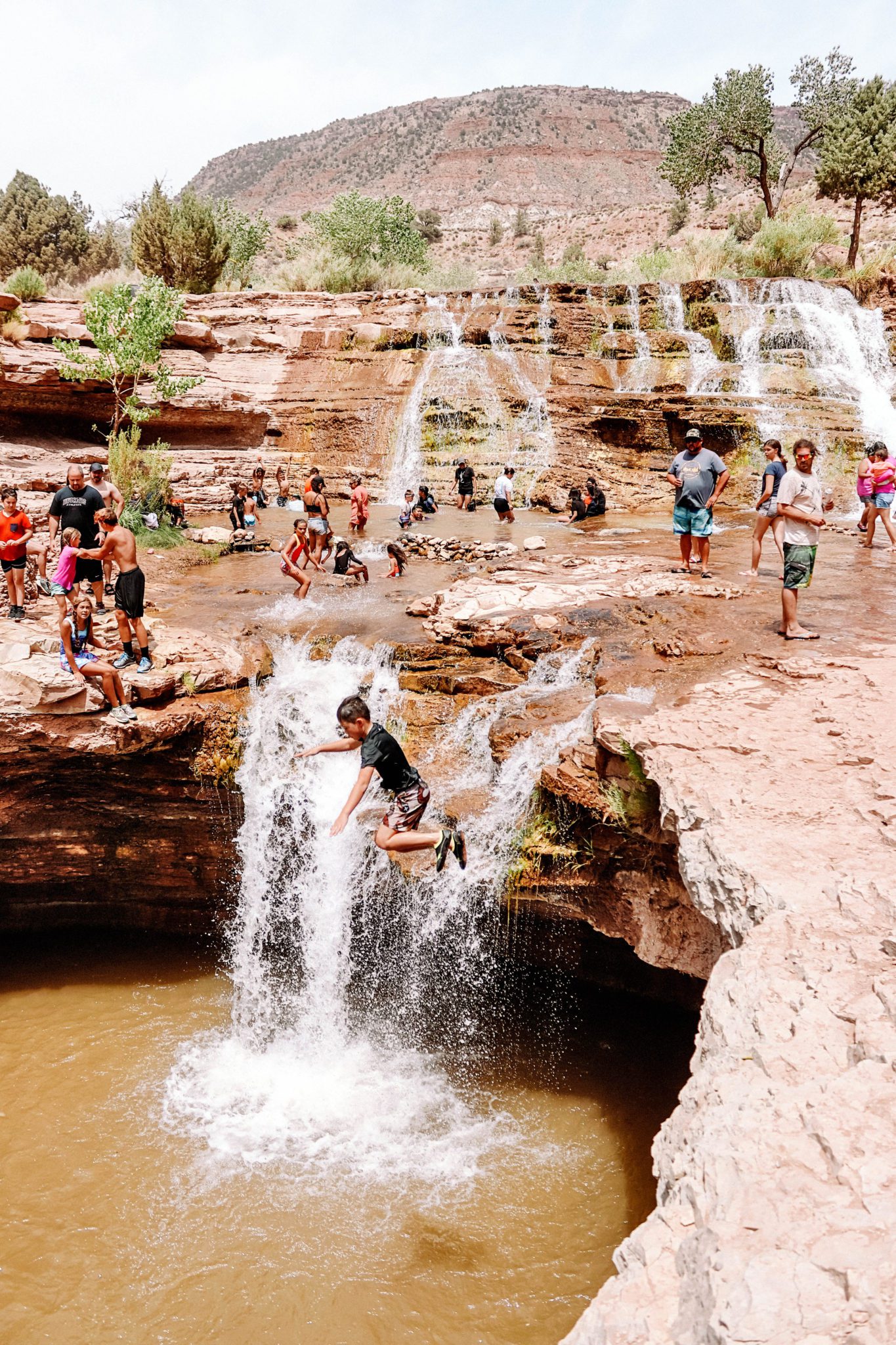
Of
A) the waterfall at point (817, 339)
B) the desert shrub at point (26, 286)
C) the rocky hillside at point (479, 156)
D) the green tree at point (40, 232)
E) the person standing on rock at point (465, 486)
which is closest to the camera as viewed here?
the person standing on rock at point (465, 486)

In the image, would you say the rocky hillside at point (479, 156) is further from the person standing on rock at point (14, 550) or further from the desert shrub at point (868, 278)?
the person standing on rock at point (14, 550)

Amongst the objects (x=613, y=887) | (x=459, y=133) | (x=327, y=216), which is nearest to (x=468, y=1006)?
(x=613, y=887)

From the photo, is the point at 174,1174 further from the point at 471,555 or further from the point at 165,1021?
the point at 471,555

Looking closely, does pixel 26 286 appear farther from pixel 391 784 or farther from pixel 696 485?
pixel 391 784

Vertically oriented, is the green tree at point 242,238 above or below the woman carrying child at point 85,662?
above

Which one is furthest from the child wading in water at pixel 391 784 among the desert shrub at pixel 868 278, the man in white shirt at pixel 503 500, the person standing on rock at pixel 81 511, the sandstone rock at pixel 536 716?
the desert shrub at pixel 868 278

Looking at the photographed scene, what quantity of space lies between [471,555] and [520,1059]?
299 inches

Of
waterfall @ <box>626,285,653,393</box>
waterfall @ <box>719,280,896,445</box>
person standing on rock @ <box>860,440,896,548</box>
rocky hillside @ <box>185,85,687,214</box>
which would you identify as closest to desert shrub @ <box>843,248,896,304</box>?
waterfall @ <box>719,280,896,445</box>

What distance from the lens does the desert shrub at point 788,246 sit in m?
22.7

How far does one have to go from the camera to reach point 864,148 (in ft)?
86.7

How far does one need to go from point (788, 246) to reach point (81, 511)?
22.4 meters

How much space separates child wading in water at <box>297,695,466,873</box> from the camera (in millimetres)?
5324

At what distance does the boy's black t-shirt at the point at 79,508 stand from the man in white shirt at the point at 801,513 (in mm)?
6672

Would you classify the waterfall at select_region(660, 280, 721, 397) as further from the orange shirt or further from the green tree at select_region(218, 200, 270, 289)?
the green tree at select_region(218, 200, 270, 289)
